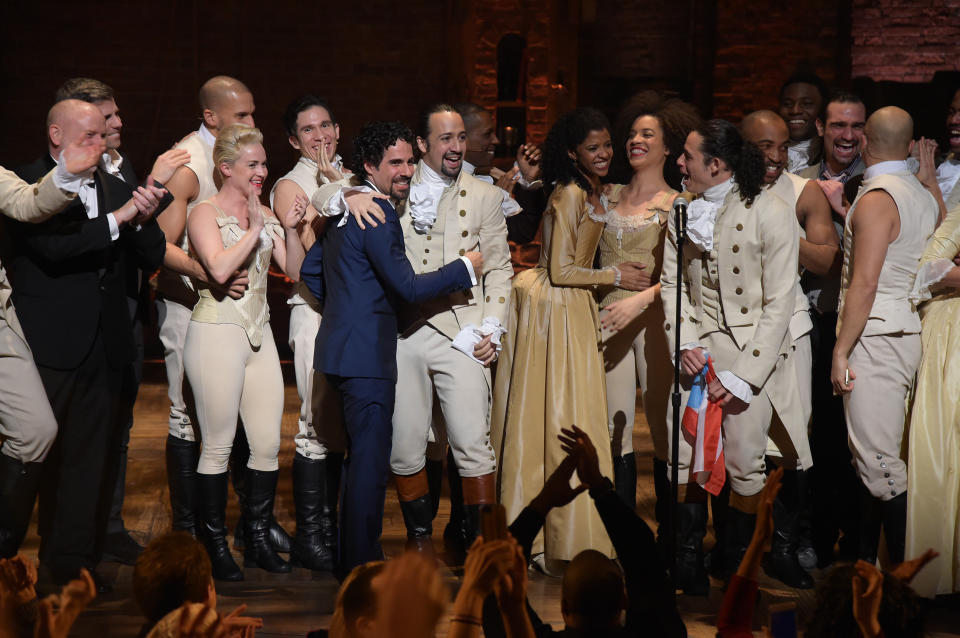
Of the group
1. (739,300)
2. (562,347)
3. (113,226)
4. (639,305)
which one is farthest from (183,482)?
(739,300)

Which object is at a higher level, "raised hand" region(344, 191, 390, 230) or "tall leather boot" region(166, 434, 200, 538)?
"raised hand" region(344, 191, 390, 230)

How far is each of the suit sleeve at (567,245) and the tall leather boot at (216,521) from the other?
1.46 meters

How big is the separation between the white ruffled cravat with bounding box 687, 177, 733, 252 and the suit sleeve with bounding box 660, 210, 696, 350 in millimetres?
76

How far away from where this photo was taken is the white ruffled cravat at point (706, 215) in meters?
4.02

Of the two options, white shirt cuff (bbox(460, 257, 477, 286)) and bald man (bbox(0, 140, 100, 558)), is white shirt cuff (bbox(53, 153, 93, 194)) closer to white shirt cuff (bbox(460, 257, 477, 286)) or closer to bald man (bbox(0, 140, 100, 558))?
bald man (bbox(0, 140, 100, 558))

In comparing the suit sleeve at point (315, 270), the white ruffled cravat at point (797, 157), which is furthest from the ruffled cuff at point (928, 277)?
the suit sleeve at point (315, 270)

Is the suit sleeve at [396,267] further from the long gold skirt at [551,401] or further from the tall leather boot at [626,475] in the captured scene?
the tall leather boot at [626,475]

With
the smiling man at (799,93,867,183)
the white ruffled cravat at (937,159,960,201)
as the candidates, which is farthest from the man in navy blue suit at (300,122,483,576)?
the white ruffled cravat at (937,159,960,201)

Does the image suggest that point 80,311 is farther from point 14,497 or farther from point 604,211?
point 604,211

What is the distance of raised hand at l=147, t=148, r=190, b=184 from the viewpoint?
405 cm

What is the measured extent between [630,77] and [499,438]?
595 cm

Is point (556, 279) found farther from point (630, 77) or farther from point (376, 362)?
point (630, 77)

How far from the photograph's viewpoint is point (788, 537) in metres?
4.17

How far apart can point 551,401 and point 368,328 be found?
2.79 ft
